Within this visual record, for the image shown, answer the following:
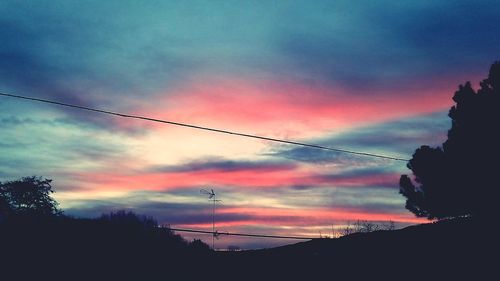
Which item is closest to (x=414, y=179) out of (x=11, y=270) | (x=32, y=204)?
(x=11, y=270)

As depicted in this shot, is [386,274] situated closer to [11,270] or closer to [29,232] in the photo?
[11,270]

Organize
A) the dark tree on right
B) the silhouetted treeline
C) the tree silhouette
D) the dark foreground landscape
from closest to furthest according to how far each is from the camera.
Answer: the dark foreground landscape
the silhouetted treeline
the dark tree on right
the tree silhouette

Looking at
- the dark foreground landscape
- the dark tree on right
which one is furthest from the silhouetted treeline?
the dark tree on right

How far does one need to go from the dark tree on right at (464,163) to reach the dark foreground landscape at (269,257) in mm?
13348

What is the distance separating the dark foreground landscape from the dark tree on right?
43.8 feet

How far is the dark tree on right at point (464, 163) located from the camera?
73.3ft

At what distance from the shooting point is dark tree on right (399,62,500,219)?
73.3ft

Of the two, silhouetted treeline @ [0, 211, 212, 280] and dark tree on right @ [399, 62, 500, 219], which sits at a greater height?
dark tree on right @ [399, 62, 500, 219]

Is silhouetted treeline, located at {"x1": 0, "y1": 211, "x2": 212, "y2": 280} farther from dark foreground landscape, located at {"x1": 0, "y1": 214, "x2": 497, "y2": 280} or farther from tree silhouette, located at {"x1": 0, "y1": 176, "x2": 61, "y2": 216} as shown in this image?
tree silhouette, located at {"x1": 0, "y1": 176, "x2": 61, "y2": 216}

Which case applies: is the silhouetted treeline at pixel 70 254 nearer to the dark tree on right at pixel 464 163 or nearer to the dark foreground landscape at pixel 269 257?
the dark foreground landscape at pixel 269 257

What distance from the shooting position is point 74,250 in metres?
11.7

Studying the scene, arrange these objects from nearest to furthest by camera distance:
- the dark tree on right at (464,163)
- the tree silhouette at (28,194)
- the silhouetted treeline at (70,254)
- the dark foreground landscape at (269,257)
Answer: the dark foreground landscape at (269,257) → the silhouetted treeline at (70,254) → the dark tree on right at (464,163) → the tree silhouette at (28,194)

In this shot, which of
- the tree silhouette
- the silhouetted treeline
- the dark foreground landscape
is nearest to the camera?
the dark foreground landscape

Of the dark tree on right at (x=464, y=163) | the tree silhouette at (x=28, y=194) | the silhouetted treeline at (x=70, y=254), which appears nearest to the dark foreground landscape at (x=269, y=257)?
the silhouetted treeline at (x=70, y=254)
